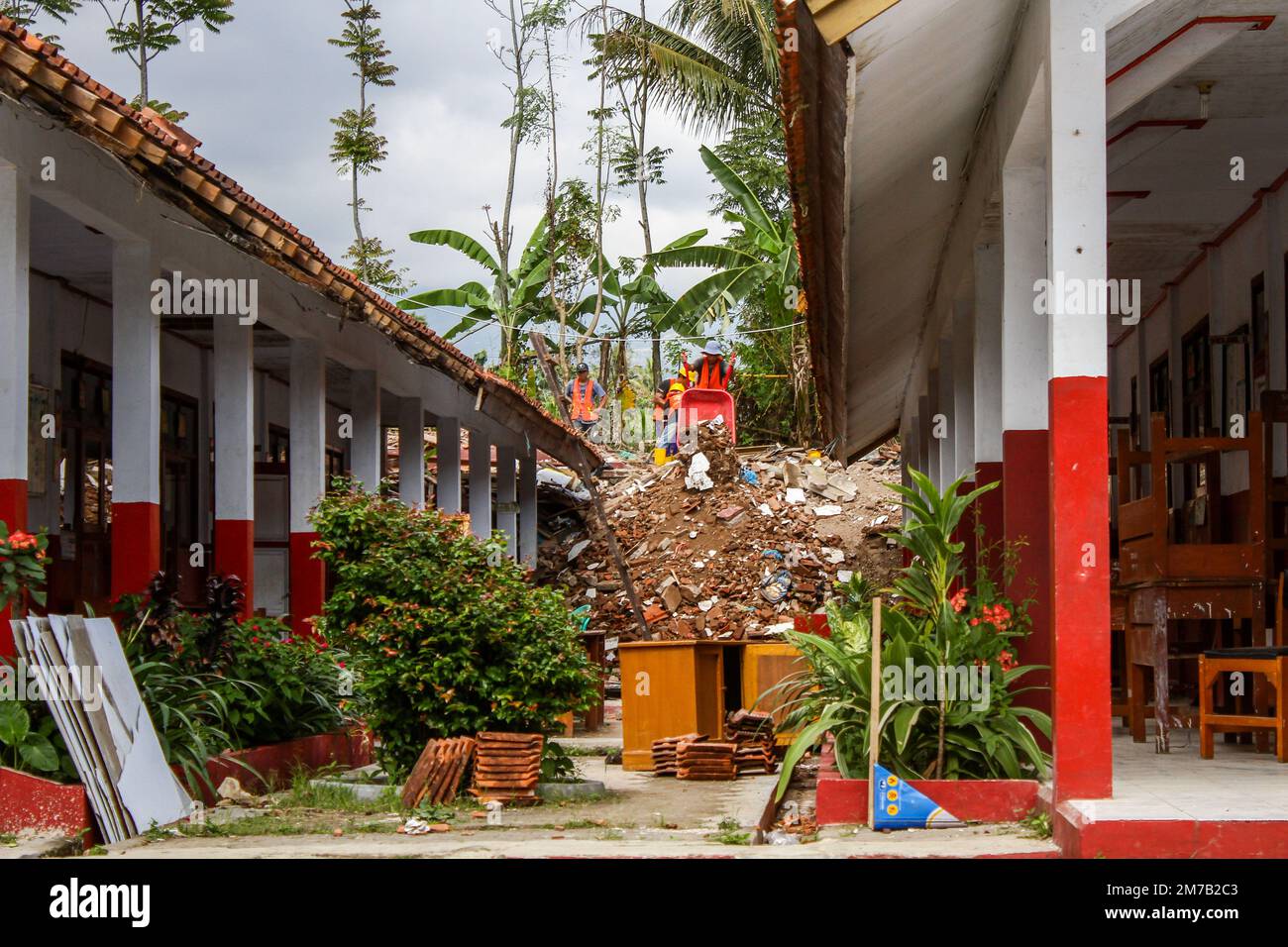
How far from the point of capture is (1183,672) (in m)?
15.8

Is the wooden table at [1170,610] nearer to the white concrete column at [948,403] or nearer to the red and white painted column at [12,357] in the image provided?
the white concrete column at [948,403]

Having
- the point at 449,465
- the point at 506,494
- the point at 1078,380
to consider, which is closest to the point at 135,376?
the point at 1078,380

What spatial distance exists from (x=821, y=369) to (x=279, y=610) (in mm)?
8185

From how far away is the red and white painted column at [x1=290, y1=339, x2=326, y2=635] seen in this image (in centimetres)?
1504

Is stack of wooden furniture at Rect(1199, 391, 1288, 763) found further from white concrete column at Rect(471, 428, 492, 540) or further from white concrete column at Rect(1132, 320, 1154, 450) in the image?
white concrete column at Rect(471, 428, 492, 540)

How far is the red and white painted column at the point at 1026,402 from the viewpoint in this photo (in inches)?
379

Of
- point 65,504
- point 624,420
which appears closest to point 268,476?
point 65,504

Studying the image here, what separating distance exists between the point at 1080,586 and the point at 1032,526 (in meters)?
2.96

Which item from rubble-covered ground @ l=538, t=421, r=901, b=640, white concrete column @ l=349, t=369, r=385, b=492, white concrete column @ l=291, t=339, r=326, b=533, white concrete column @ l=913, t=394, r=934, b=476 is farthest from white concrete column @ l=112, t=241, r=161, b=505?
white concrete column @ l=913, t=394, r=934, b=476

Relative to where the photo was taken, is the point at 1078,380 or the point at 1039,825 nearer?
the point at 1078,380

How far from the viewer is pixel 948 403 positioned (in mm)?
17141

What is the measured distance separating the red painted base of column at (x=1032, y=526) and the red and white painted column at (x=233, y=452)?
6731 mm

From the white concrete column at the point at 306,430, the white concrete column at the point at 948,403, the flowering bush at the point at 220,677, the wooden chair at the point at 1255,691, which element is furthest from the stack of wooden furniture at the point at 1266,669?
the white concrete column at the point at 306,430

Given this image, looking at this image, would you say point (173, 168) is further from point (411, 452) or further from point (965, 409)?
point (411, 452)
